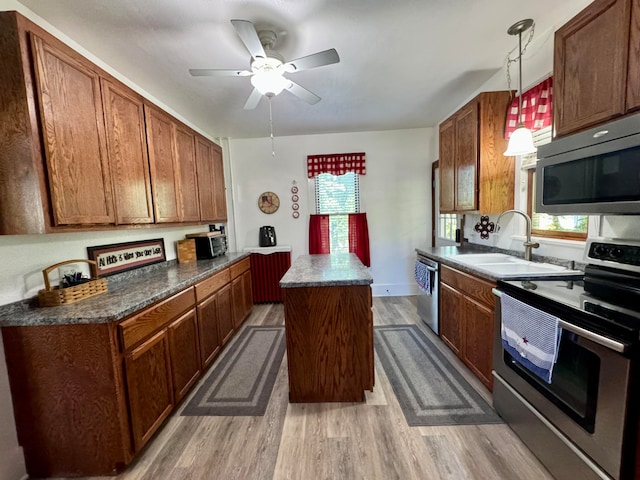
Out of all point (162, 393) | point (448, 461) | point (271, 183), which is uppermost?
point (271, 183)

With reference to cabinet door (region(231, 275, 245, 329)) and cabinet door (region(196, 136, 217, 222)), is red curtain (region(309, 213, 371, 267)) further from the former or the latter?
cabinet door (region(196, 136, 217, 222))

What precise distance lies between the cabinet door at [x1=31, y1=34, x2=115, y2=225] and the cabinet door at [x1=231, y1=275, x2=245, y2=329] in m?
1.46

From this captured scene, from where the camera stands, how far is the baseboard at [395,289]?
4141 mm

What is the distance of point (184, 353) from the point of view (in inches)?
75.4

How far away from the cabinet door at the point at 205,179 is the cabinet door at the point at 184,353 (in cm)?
144

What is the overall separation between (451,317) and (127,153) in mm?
2988

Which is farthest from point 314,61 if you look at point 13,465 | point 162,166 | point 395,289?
point 395,289

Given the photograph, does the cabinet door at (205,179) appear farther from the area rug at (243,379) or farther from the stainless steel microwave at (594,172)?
the stainless steel microwave at (594,172)

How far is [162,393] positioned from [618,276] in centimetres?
256

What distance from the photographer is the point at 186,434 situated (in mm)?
1646

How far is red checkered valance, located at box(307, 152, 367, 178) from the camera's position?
3934 mm

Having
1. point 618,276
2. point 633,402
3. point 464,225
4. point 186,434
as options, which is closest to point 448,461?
point 633,402

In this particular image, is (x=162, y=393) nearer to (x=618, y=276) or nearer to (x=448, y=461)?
(x=448, y=461)

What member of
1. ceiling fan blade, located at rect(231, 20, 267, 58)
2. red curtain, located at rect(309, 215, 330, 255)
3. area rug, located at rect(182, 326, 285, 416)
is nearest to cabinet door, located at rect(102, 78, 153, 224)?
ceiling fan blade, located at rect(231, 20, 267, 58)
